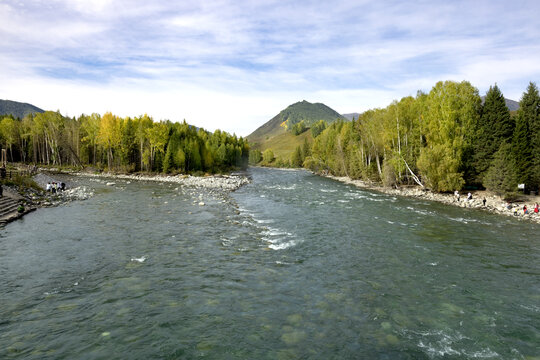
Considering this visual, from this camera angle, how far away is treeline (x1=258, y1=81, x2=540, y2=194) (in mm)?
43866

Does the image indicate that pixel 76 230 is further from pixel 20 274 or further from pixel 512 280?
pixel 512 280

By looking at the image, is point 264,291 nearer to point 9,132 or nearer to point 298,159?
point 9,132

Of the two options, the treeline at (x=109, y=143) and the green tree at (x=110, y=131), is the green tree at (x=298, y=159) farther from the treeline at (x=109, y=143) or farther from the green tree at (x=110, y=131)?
the green tree at (x=110, y=131)

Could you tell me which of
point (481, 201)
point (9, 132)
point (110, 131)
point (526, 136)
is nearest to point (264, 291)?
point (481, 201)

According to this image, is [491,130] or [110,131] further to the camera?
[110,131]

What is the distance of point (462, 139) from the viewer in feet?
165

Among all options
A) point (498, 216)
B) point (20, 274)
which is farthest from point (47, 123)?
point (498, 216)

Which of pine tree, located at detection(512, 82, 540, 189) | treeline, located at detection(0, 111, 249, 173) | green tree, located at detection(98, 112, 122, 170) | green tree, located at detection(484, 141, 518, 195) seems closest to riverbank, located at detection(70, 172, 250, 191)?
treeline, located at detection(0, 111, 249, 173)

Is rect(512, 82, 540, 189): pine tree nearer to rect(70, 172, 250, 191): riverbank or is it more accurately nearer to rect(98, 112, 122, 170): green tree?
rect(70, 172, 250, 191): riverbank

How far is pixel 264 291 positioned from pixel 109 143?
88821 mm

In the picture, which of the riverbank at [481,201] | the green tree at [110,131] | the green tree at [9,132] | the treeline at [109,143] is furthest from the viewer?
the green tree at [9,132]

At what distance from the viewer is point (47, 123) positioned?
101562 mm

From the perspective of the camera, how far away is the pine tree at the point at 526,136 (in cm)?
4378

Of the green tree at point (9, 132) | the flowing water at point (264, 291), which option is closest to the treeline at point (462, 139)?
the flowing water at point (264, 291)
